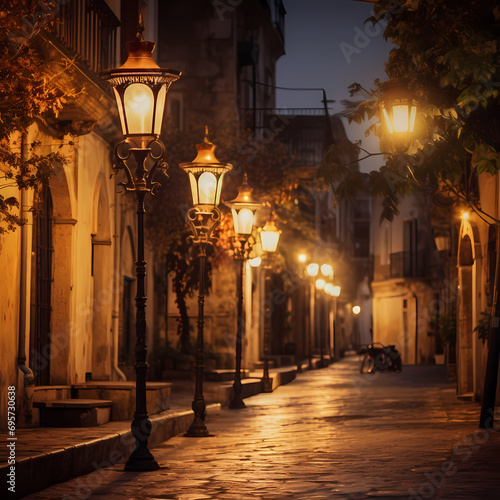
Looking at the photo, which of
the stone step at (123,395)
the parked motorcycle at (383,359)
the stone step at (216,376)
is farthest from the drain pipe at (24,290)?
the parked motorcycle at (383,359)

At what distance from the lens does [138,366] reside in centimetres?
1070

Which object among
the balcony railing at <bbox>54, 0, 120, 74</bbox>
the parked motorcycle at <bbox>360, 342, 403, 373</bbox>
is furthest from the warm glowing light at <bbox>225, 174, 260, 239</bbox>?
the parked motorcycle at <bbox>360, 342, 403, 373</bbox>

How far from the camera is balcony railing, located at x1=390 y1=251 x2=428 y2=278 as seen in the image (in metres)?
50.9

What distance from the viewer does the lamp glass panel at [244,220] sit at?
727 inches

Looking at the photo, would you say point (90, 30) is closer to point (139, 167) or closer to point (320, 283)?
point (139, 167)

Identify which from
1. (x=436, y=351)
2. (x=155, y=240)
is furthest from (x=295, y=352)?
(x=155, y=240)

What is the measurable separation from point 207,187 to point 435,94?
11.5ft

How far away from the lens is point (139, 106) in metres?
10.6

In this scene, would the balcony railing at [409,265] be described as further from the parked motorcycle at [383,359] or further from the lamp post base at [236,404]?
the lamp post base at [236,404]

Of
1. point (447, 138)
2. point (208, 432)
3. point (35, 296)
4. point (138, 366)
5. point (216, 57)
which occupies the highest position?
point (216, 57)

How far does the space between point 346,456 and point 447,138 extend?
3887mm

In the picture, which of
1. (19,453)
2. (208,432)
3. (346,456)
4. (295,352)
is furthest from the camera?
(295,352)

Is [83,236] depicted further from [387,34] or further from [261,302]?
[261,302]

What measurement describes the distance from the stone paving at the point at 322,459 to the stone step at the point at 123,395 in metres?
0.63
